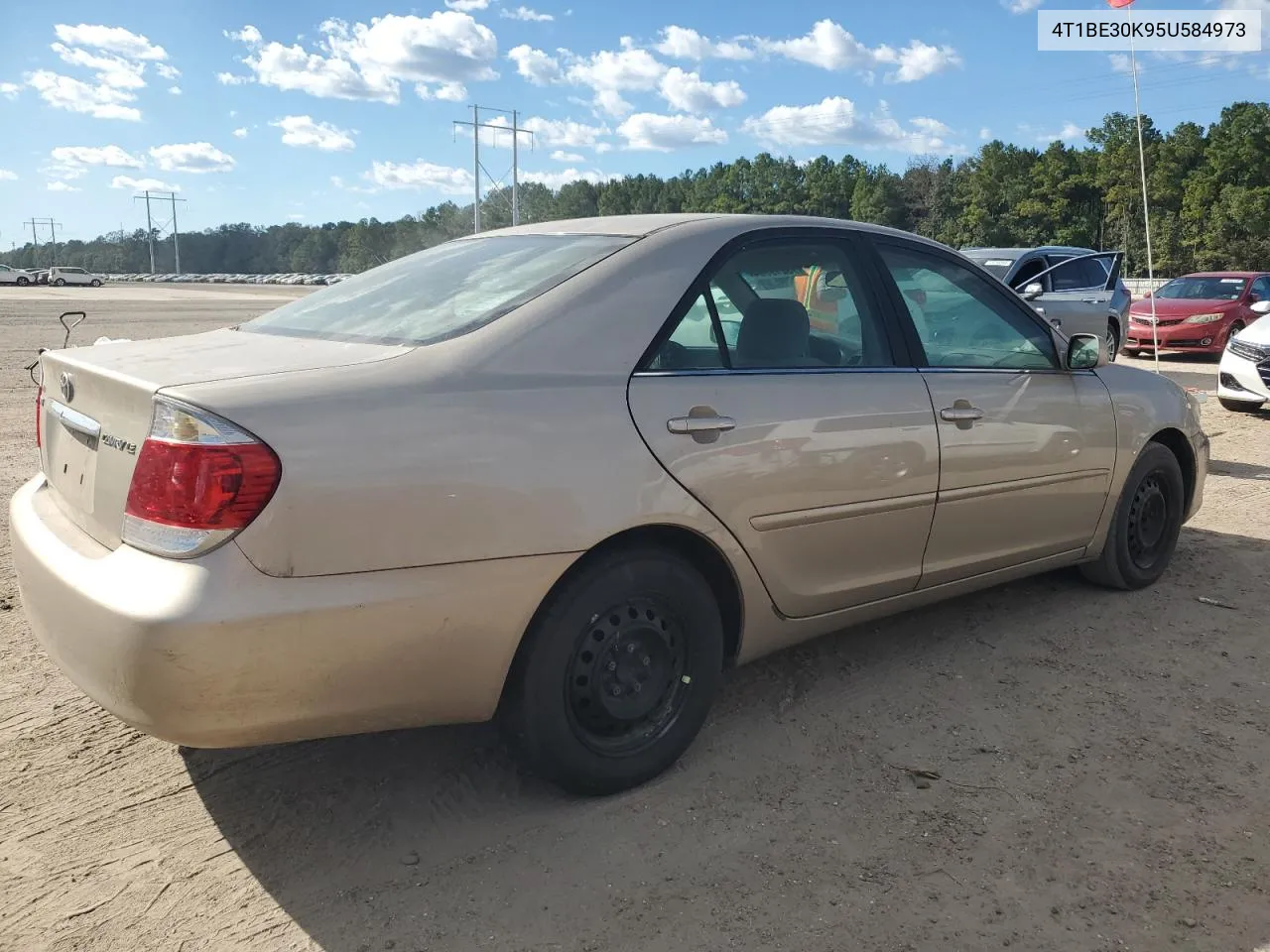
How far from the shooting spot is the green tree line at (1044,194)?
50125 mm

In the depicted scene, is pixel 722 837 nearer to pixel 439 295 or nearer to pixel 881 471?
pixel 881 471

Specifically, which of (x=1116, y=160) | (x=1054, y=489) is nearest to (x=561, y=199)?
(x=1116, y=160)

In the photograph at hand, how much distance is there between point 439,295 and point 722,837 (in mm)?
1732

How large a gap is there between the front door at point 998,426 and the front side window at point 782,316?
20 cm

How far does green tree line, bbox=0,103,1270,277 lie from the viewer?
50125 mm

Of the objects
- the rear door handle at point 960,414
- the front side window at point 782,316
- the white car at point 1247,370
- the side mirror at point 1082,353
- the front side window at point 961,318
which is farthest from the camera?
the white car at point 1247,370

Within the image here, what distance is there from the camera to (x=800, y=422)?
3031mm

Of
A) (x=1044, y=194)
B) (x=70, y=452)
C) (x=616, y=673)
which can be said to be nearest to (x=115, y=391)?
(x=70, y=452)

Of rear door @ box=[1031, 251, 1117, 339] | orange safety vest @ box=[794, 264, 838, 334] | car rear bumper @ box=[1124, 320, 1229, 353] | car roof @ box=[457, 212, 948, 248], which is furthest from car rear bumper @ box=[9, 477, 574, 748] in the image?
car rear bumper @ box=[1124, 320, 1229, 353]

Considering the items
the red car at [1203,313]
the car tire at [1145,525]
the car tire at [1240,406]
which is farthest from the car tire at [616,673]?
the red car at [1203,313]

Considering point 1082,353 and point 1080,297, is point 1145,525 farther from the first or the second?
point 1080,297

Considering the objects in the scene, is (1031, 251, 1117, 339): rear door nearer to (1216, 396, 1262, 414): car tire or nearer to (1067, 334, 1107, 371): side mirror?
(1216, 396, 1262, 414): car tire

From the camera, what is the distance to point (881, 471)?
3.25 m

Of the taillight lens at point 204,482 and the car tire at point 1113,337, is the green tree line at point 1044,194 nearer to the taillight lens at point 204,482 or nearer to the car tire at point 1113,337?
the car tire at point 1113,337
